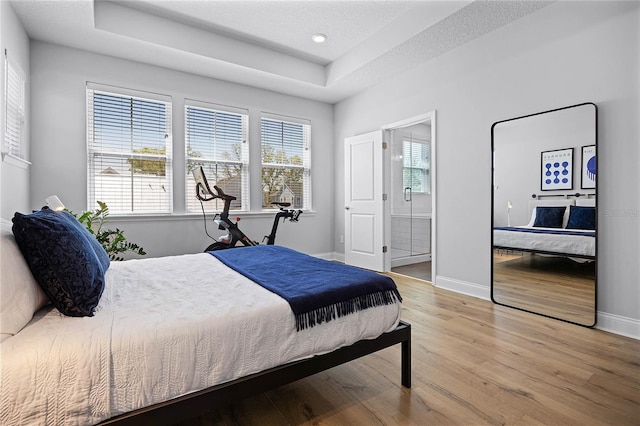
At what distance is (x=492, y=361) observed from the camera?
6.92 ft

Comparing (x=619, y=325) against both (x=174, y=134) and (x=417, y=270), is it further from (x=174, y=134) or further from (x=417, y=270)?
(x=174, y=134)

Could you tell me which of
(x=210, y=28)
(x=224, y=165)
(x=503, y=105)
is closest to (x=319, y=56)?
(x=210, y=28)

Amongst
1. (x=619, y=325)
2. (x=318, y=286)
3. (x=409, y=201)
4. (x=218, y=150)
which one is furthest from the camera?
(x=409, y=201)

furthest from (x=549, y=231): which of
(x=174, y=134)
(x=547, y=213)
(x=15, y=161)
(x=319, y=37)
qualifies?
(x=15, y=161)

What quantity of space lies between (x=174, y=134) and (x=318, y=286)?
3523mm

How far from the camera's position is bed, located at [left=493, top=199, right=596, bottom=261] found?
9.00 ft

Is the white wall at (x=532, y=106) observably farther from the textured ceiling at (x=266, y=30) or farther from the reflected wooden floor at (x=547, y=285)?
the textured ceiling at (x=266, y=30)

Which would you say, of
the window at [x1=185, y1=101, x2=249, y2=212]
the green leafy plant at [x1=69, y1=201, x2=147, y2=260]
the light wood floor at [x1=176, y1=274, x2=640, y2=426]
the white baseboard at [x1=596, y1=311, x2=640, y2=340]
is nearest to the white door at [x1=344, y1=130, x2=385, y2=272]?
the window at [x1=185, y1=101, x2=249, y2=212]

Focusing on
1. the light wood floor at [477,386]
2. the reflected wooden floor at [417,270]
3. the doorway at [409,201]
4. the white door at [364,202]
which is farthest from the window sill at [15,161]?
the doorway at [409,201]

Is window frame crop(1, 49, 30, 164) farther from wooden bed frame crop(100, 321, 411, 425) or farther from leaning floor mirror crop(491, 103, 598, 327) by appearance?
leaning floor mirror crop(491, 103, 598, 327)

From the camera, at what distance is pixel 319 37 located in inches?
152

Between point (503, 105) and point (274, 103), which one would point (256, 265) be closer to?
point (503, 105)

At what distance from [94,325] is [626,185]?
3.47 meters

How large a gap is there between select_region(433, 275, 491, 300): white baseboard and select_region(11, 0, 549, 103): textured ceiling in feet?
8.55
